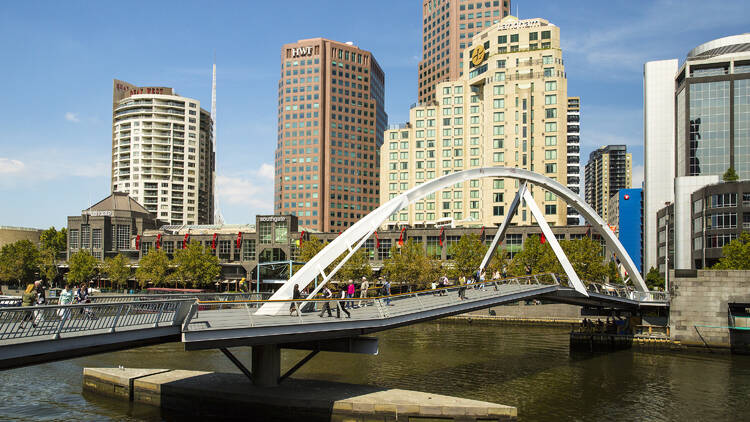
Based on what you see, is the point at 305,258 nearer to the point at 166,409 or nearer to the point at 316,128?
the point at 166,409

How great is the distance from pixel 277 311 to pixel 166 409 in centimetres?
846

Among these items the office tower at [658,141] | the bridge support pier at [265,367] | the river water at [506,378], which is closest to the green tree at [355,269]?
the river water at [506,378]

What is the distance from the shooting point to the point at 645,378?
4031 cm

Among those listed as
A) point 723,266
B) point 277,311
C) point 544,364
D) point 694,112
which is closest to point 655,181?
point 694,112

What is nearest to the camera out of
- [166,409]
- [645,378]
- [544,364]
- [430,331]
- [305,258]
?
[166,409]

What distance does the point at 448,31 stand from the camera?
574ft

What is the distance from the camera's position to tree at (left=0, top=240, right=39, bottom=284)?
116875 millimetres

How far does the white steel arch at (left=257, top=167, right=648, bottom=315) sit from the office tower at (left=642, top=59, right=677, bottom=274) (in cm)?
A: 7284

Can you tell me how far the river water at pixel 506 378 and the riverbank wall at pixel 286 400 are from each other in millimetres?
996

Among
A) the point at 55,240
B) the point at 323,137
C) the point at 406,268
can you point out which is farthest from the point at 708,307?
the point at 55,240

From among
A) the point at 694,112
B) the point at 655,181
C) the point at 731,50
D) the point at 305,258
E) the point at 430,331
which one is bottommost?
the point at 430,331

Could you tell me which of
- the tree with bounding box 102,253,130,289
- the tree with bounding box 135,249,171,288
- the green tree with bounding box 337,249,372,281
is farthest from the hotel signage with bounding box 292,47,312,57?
the green tree with bounding box 337,249,372,281

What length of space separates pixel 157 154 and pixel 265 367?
16726 centimetres

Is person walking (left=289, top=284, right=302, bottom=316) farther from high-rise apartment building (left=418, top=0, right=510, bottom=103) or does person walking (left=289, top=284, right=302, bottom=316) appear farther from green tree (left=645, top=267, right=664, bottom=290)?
high-rise apartment building (left=418, top=0, right=510, bottom=103)
